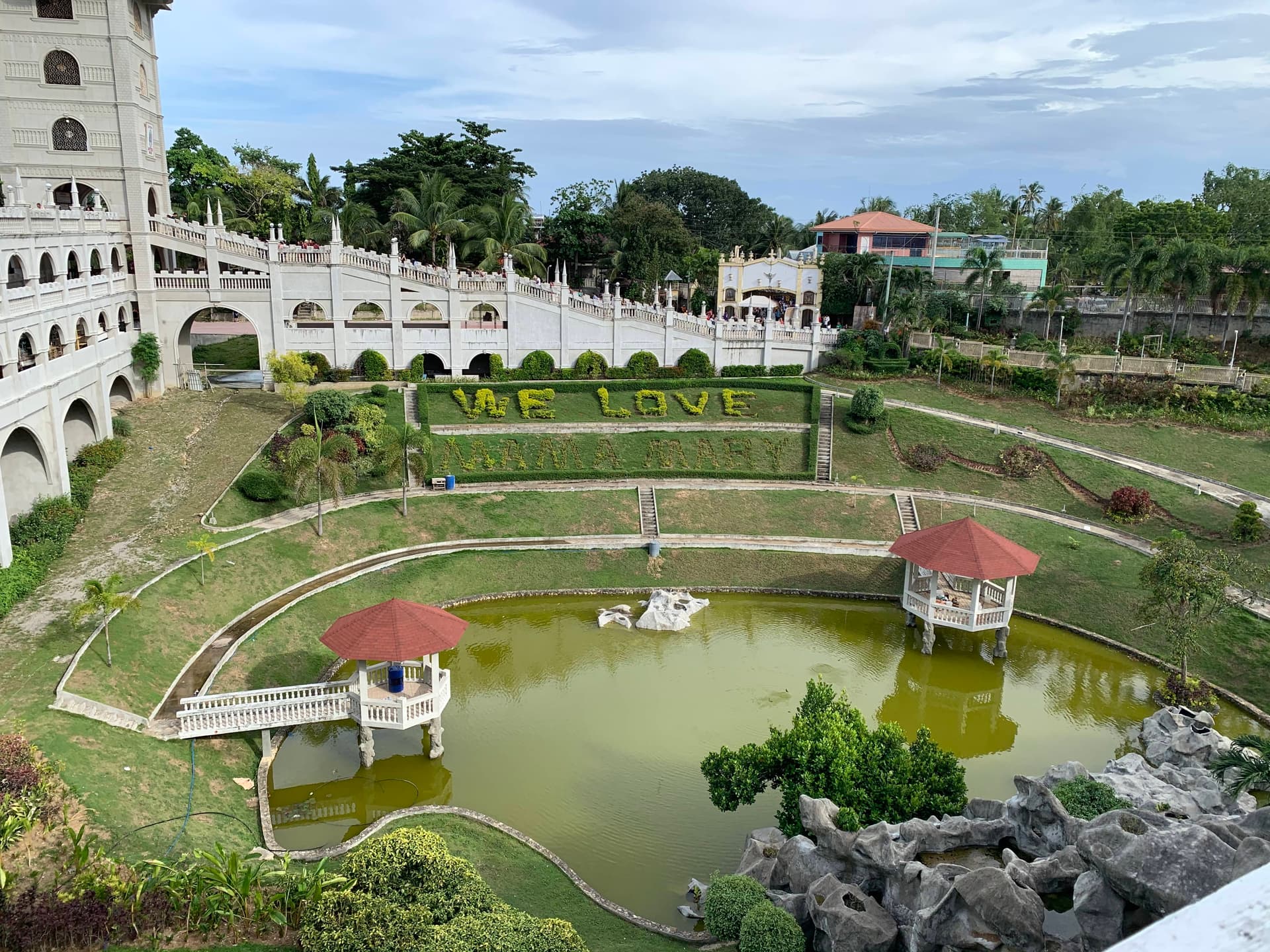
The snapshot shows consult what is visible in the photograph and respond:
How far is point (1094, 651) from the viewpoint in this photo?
3212 cm

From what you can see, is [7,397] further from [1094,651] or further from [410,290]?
[1094,651]

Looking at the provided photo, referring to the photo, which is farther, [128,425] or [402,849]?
[128,425]

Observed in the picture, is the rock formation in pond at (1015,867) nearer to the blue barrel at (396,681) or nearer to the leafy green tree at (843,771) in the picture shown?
the leafy green tree at (843,771)

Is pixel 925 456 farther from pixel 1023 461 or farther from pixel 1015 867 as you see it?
pixel 1015 867

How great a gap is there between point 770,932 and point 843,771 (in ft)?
14.4

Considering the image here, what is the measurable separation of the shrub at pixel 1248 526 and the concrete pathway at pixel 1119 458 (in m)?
1.67

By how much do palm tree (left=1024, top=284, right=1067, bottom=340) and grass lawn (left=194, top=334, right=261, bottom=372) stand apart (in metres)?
46.6

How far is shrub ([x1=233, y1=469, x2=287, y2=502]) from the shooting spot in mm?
36031

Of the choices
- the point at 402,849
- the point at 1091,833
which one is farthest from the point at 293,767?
the point at 1091,833

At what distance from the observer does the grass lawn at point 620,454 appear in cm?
4269

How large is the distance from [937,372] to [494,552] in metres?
28.3

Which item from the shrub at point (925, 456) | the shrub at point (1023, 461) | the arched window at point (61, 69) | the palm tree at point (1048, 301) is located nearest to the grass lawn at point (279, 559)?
the shrub at point (925, 456)

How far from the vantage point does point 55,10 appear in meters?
42.6

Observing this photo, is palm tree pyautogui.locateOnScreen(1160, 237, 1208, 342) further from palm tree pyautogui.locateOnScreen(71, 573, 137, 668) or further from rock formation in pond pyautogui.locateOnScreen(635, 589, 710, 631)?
palm tree pyautogui.locateOnScreen(71, 573, 137, 668)
